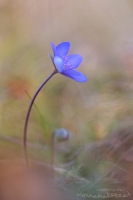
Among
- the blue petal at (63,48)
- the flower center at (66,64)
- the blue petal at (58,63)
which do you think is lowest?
the blue petal at (58,63)

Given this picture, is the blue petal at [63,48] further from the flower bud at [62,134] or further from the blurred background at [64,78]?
the flower bud at [62,134]

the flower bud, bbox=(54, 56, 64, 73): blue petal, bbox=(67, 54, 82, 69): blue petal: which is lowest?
the flower bud

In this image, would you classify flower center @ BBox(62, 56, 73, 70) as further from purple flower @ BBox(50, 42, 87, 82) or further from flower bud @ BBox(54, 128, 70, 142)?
flower bud @ BBox(54, 128, 70, 142)

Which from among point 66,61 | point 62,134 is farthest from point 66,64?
point 62,134

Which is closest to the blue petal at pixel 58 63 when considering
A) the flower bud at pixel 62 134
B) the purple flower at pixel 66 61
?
the purple flower at pixel 66 61

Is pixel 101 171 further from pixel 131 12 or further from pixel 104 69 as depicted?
pixel 131 12

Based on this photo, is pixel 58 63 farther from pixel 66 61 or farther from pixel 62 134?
pixel 62 134

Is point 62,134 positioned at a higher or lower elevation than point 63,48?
lower

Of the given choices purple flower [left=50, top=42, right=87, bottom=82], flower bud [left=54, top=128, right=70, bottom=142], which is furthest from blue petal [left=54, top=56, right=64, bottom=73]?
flower bud [left=54, top=128, right=70, bottom=142]

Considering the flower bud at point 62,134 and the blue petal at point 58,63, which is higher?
the blue petal at point 58,63
